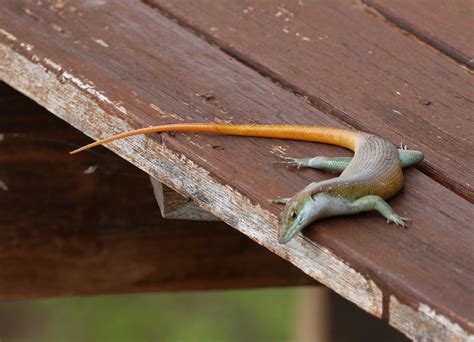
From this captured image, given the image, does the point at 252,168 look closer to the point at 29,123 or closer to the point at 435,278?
the point at 435,278

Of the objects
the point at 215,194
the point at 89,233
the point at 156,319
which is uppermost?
the point at 215,194

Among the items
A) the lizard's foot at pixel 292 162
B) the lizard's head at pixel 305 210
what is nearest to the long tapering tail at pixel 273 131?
the lizard's foot at pixel 292 162

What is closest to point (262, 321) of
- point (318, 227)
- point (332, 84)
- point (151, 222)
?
point (151, 222)

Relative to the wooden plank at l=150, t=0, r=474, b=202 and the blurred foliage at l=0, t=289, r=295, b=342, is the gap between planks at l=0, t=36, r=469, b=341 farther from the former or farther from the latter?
the blurred foliage at l=0, t=289, r=295, b=342

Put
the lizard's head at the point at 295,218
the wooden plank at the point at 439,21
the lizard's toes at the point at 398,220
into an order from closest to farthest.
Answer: the lizard's head at the point at 295,218 → the lizard's toes at the point at 398,220 → the wooden plank at the point at 439,21

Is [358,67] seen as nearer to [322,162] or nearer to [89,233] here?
[322,162]

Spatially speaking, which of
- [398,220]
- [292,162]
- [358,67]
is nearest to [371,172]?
[292,162]

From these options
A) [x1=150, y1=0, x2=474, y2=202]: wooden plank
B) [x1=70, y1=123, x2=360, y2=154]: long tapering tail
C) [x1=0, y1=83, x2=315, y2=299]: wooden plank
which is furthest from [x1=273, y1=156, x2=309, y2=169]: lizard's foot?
[x1=0, y1=83, x2=315, y2=299]: wooden plank

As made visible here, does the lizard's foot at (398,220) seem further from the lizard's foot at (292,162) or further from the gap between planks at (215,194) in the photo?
the lizard's foot at (292,162)
